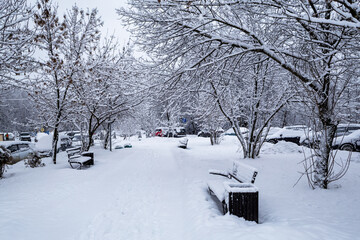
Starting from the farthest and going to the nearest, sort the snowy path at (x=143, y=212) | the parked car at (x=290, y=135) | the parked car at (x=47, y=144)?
1. the parked car at (x=290, y=135)
2. the parked car at (x=47, y=144)
3. the snowy path at (x=143, y=212)

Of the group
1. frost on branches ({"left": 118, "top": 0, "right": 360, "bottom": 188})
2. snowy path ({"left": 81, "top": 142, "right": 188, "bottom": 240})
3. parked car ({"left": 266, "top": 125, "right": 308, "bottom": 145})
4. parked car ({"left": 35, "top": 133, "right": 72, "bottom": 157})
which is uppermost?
frost on branches ({"left": 118, "top": 0, "right": 360, "bottom": 188})

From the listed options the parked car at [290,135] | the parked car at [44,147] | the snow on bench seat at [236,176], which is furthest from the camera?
the parked car at [290,135]

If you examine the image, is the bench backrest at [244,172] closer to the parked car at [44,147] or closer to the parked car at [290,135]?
the parked car at [290,135]

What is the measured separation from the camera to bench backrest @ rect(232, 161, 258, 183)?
4.56 meters

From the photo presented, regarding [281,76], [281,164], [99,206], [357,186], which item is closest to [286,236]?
[99,206]

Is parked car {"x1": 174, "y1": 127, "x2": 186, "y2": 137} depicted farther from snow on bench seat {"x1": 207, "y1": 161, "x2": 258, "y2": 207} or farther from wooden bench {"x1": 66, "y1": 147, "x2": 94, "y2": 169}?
snow on bench seat {"x1": 207, "y1": 161, "x2": 258, "y2": 207}

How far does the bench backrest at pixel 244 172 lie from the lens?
456 centimetres

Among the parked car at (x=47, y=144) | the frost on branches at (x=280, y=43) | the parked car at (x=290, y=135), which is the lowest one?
the parked car at (x=47, y=144)

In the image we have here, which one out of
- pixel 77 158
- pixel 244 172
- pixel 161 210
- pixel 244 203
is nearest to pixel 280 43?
pixel 244 172

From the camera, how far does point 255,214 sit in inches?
156

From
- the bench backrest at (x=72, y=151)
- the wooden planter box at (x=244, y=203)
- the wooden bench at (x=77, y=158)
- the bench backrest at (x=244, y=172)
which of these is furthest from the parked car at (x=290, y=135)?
the wooden planter box at (x=244, y=203)

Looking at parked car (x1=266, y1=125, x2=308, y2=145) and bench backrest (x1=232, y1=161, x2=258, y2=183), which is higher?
parked car (x1=266, y1=125, x2=308, y2=145)

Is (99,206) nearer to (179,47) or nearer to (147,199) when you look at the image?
(147,199)

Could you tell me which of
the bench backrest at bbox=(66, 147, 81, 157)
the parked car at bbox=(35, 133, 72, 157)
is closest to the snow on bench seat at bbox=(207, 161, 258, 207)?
the bench backrest at bbox=(66, 147, 81, 157)
